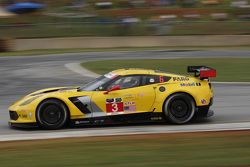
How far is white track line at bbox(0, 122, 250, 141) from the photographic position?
9844 mm

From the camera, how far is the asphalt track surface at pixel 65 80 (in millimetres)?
12019

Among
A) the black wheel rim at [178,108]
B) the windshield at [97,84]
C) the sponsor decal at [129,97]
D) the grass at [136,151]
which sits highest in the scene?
the windshield at [97,84]

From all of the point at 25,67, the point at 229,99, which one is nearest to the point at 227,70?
the point at 229,99

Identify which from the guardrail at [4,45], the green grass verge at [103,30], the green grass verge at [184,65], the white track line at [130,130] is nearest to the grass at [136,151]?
the white track line at [130,130]

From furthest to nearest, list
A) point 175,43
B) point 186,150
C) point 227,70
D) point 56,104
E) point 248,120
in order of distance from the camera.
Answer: point 175,43, point 227,70, point 248,120, point 56,104, point 186,150

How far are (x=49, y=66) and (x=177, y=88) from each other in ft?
46.8

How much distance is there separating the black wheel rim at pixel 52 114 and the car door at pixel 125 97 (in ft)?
2.28

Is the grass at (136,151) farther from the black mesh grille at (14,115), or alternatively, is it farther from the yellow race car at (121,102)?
the black mesh grille at (14,115)

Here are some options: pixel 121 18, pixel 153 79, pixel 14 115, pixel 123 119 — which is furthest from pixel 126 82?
pixel 121 18

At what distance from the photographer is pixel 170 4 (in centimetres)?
5847

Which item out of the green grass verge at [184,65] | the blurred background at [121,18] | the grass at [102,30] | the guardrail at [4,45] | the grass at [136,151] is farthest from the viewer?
the blurred background at [121,18]

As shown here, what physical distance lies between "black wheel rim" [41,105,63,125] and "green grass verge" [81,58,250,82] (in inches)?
393

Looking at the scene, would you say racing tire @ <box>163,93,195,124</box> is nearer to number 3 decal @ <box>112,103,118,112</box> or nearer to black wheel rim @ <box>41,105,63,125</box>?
number 3 decal @ <box>112,103,118,112</box>

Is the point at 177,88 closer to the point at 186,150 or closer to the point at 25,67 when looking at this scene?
the point at 186,150
